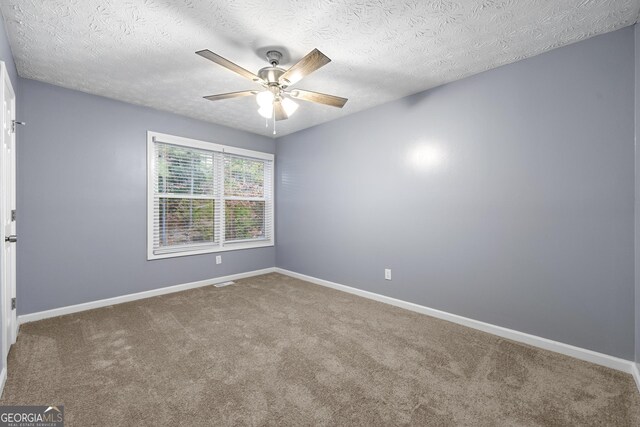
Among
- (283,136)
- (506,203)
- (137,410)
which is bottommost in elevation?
(137,410)

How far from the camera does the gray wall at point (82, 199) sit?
2.76 m

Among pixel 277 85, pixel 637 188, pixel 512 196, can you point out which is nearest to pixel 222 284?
pixel 277 85

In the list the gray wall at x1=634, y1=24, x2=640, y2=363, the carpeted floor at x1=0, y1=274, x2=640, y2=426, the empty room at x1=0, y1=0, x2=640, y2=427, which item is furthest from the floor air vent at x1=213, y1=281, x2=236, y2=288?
the gray wall at x1=634, y1=24, x2=640, y2=363

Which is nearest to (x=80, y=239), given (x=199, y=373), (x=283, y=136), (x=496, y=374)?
(x=199, y=373)

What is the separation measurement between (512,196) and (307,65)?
6.62ft

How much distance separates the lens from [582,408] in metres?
1.59

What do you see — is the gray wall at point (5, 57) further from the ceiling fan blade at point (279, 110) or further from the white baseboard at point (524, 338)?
the white baseboard at point (524, 338)

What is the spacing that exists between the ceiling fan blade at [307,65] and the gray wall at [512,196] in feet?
5.11

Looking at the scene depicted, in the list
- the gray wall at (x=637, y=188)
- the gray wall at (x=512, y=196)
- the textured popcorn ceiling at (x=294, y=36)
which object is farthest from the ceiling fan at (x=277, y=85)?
the gray wall at (x=637, y=188)

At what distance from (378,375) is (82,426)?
1.67 m

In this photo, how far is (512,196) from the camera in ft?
7.95

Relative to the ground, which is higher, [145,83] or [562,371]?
[145,83]

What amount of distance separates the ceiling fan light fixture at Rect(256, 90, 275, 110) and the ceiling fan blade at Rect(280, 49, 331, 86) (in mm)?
163

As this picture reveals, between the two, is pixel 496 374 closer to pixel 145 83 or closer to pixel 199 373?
pixel 199 373
